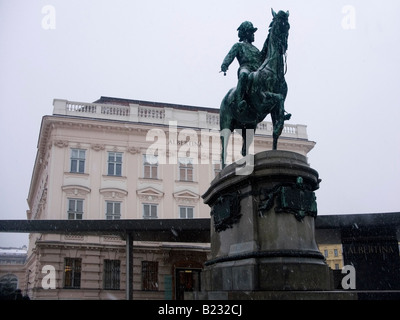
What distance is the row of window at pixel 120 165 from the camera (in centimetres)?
2809

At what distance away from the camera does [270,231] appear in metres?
Result: 5.85

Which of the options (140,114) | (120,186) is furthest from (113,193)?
(140,114)

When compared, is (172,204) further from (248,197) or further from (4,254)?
(4,254)

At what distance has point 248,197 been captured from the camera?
6.19 meters

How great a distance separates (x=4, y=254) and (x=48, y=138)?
192 ft

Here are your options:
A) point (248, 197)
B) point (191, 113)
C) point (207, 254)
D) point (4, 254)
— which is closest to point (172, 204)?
point (207, 254)

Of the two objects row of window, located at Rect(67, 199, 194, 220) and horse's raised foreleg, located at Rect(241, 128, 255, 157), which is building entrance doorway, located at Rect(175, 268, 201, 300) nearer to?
row of window, located at Rect(67, 199, 194, 220)

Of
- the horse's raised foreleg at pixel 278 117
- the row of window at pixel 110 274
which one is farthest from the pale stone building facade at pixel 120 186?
the horse's raised foreleg at pixel 278 117

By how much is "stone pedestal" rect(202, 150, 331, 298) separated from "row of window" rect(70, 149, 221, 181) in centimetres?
2287

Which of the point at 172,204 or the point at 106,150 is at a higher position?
the point at 106,150

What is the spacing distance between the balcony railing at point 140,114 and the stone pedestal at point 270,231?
929 inches
